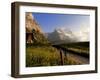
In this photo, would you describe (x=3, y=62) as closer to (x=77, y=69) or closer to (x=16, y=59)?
(x=16, y=59)

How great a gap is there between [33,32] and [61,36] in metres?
0.26

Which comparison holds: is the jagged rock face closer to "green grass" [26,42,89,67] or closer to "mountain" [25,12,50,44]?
"mountain" [25,12,50,44]

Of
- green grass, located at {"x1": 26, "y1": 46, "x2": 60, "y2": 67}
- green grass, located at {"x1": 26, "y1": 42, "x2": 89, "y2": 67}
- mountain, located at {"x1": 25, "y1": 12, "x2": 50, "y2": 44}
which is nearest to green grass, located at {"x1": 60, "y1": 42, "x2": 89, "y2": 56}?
green grass, located at {"x1": 26, "y1": 42, "x2": 89, "y2": 67}

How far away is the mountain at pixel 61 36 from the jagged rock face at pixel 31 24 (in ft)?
0.38

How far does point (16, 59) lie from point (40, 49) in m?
0.23

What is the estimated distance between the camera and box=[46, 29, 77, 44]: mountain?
2.19 m

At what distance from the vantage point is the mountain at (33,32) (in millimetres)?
2090

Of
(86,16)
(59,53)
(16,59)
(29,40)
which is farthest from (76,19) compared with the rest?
(16,59)

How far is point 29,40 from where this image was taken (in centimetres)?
209

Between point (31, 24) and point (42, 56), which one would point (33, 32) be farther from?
point (42, 56)

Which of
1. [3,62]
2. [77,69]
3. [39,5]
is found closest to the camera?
[3,62]

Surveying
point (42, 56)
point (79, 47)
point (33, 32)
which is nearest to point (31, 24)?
point (33, 32)

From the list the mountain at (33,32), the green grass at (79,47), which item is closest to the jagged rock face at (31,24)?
the mountain at (33,32)

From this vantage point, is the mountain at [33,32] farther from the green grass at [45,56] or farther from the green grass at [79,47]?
the green grass at [79,47]
